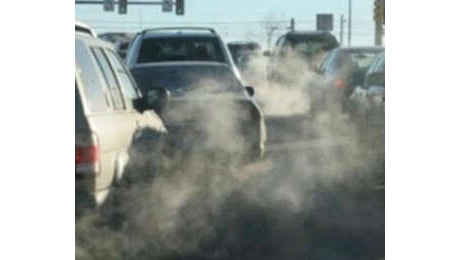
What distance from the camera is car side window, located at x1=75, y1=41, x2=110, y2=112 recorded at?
477 centimetres

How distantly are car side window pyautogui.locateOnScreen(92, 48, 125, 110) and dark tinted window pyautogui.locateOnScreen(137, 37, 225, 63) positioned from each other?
0.52 feet

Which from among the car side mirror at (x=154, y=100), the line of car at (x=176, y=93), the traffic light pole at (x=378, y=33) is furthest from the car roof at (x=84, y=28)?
the traffic light pole at (x=378, y=33)

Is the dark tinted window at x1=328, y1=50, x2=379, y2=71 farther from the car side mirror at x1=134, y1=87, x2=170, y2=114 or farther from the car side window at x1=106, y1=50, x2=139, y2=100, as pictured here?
the car side window at x1=106, y1=50, x2=139, y2=100

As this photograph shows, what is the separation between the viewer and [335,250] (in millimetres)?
5395

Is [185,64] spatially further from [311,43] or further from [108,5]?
[311,43]

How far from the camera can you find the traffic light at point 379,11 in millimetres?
5293

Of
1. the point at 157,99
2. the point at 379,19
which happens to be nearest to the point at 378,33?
the point at 379,19

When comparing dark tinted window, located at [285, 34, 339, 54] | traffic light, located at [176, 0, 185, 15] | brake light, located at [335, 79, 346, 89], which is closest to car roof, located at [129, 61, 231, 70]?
traffic light, located at [176, 0, 185, 15]

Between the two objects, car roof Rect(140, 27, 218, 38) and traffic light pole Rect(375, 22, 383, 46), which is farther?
traffic light pole Rect(375, 22, 383, 46)

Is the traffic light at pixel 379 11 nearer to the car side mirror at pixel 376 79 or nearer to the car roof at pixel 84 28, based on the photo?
the car side mirror at pixel 376 79

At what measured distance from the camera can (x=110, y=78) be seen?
16.1ft

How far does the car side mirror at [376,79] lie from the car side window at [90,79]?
50.0 inches
